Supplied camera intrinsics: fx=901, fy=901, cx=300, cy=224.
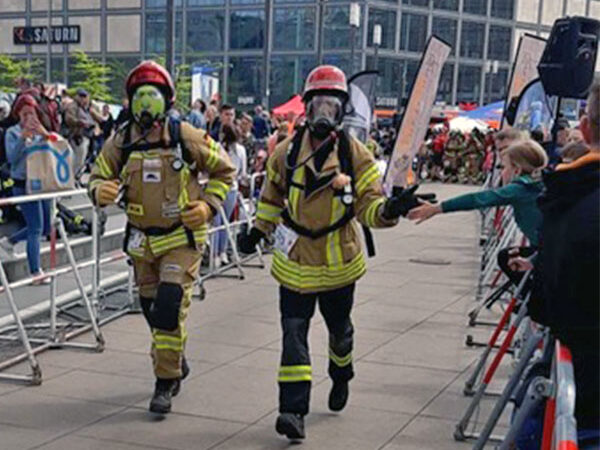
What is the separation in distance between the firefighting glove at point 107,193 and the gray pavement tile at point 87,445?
4.74 feet

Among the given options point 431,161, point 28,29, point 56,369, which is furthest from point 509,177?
point 431,161

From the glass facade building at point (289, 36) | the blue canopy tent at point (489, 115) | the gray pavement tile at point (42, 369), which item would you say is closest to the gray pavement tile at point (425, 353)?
the gray pavement tile at point (42, 369)

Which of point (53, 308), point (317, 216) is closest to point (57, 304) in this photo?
point (53, 308)

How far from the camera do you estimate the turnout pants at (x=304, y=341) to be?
5.17 m

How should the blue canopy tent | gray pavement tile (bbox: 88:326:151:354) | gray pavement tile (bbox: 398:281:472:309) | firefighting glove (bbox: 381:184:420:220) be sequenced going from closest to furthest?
firefighting glove (bbox: 381:184:420:220)
gray pavement tile (bbox: 88:326:151:354)
gray pavement tile (bbox: 398:281:472:309)
the blue canopy tent

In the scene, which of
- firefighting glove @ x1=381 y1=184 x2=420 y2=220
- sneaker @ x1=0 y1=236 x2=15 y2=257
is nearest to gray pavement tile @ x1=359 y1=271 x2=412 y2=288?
sneaker @ x1=0 y1=236 x2=15 y2=257

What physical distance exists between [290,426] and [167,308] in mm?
1057

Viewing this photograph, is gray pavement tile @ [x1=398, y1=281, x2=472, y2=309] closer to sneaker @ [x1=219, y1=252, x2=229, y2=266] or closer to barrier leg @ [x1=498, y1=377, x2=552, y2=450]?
sneaker @ [x1=219, y1=252, x2=229, y2=266]

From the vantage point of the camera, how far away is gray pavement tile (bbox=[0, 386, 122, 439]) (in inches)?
212

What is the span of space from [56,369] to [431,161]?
24034 mm

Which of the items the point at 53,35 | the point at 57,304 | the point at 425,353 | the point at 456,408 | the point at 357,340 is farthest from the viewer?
the point at 53,35

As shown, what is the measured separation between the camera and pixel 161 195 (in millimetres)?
5637

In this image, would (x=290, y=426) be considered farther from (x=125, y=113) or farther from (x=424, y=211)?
(x=125, y=113)

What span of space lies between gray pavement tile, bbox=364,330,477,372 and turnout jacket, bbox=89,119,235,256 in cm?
218
